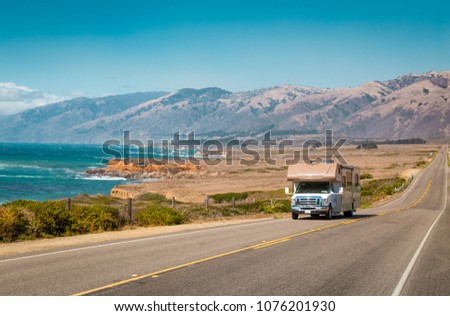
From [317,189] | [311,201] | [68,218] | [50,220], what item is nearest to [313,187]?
[317,189]

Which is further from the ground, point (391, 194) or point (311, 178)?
point (311, 178)

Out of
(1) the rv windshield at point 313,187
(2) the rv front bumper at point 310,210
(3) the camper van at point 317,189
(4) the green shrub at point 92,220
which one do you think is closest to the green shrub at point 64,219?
(4) the green shrub at point 92,220

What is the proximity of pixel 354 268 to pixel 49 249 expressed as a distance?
8.95 meters

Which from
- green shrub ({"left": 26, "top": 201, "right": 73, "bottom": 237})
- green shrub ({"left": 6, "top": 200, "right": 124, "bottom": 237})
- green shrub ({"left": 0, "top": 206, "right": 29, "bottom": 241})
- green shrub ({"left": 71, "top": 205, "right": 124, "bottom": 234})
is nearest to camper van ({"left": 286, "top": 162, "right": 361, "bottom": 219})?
green shrub ({"left": 71, "top": 205, "right": 124, "bottom": 234})

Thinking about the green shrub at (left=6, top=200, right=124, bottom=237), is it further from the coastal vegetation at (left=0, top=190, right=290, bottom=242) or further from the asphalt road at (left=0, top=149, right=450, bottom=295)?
the asphalt road at (left=0, top=149, right=450, bottom=295)

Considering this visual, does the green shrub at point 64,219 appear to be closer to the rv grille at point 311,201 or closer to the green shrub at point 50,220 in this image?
the green shrub at point 50,220

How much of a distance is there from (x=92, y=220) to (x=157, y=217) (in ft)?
14.8

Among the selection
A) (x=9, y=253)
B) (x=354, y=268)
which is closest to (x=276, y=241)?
(x=354, y=268)

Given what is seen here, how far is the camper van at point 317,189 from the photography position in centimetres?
2816

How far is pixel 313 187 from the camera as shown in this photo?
2900 cm

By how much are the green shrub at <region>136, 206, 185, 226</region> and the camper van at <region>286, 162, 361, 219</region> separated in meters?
6.18

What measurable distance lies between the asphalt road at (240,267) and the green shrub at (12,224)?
401cm
